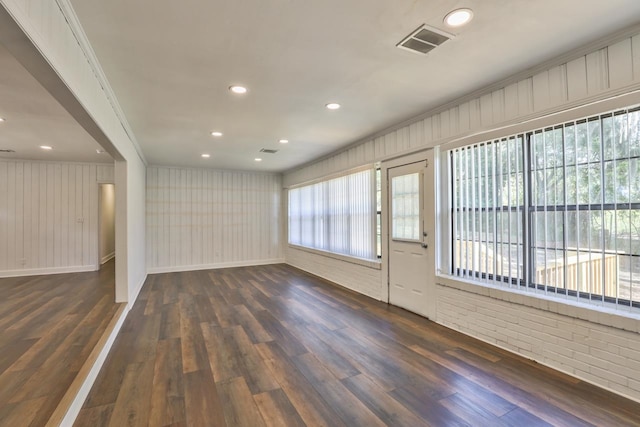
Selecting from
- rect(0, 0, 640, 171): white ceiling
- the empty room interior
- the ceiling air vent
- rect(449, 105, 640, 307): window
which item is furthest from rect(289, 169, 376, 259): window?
the ceiling air vent

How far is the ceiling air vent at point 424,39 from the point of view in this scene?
2115 mm

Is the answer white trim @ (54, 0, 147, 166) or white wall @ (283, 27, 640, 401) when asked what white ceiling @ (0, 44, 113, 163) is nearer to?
white trim @ (54, 0, 147, 166)

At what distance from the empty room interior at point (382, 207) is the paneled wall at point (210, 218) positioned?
2500mm

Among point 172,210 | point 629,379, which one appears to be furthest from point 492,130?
point 172,210

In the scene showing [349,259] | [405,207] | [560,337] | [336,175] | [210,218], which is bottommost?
[560,337]

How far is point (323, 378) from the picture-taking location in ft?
8.12

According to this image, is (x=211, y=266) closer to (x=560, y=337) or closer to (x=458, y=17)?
(x=560, y=337)

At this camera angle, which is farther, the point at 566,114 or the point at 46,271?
the point at 46,271

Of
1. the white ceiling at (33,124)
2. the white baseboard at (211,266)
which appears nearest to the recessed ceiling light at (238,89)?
the white ceiling at (33,124)

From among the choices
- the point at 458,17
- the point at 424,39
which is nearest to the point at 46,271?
the point at 424,39

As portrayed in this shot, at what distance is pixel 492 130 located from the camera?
3043 millimetres

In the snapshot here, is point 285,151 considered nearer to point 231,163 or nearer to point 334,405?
point 231,163

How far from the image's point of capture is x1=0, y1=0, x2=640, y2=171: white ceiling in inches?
74.6

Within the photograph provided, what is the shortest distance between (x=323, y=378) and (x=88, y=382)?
1804mm
